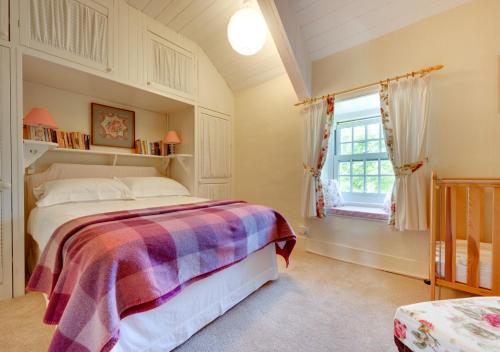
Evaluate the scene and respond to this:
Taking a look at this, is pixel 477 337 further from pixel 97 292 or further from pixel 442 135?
pixel 442 135

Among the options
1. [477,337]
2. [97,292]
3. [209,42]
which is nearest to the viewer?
[477,337]

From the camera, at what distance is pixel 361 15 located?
7.22ft

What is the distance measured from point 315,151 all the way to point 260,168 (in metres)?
0.92

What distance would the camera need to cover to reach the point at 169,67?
2762 millimetres

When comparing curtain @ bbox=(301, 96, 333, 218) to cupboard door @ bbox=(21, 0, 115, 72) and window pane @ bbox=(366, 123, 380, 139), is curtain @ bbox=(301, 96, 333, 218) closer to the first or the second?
window pane @ bbox=(366, 123, 380, 139)

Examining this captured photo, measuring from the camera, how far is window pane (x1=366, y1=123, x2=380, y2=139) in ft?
8.47

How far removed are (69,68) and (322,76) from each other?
261 centimetres

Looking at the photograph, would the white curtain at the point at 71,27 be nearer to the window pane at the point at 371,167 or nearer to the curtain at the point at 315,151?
the curtain at the point at 315,151

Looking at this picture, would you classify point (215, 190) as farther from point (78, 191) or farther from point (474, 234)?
point (474, 234)

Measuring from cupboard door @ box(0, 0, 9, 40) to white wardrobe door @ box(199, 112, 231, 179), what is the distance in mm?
1881

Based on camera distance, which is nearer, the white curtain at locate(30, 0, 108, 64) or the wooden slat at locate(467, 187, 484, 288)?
the wooden slat at locate(467, 187, 484, 288)

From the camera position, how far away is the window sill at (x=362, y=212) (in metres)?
2.27

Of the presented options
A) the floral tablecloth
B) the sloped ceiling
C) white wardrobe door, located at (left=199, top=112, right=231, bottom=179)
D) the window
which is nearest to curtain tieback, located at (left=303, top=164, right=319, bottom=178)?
the window

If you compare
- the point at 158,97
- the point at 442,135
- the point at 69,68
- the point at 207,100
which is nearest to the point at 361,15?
the point at 442,135
